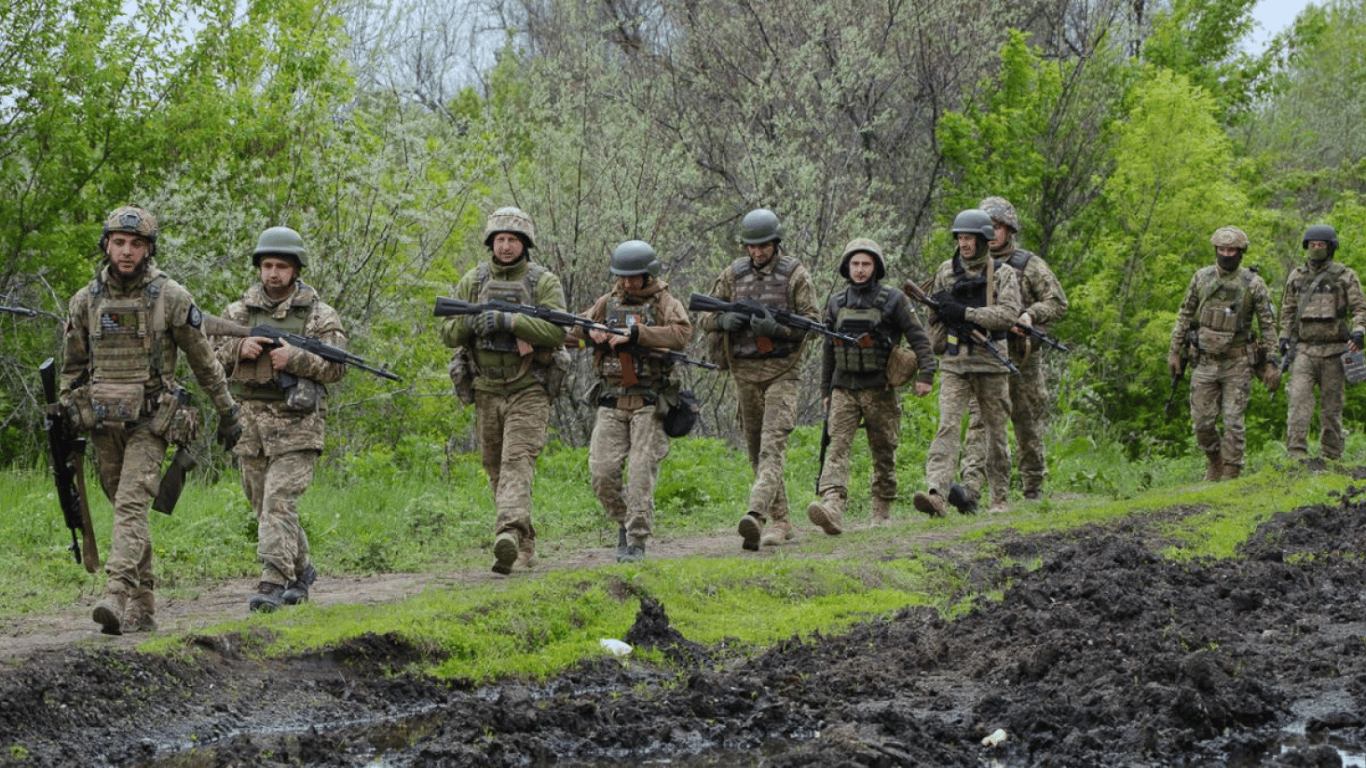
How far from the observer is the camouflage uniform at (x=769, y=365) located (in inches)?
468

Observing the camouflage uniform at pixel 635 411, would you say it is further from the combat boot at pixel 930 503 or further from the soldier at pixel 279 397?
the combat boot at pixel 930 503

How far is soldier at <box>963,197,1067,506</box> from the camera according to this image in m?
14.0

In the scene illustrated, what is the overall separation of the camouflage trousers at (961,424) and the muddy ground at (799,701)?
4.25 metres

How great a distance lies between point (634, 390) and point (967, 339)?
3.62 metres

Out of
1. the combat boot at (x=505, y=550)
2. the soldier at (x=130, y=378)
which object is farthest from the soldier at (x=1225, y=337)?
the soldier at (x=130, y=378)

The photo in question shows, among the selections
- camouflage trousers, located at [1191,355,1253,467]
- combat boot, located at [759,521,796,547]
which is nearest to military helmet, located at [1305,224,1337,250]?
camouflage trousers, located at [1191,355,1253,467]

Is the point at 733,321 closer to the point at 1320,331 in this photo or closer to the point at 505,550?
the point at 505,550

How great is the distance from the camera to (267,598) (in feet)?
30.2

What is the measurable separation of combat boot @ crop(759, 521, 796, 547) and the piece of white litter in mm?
3604

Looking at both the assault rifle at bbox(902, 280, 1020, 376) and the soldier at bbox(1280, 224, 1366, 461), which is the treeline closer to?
the soldier at bbox(1280, 224, 1366, 461)

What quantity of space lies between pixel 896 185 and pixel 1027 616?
1701cm

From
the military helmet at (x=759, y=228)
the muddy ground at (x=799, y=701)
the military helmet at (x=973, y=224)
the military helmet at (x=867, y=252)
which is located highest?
the military helmet at (x=973, y=224)

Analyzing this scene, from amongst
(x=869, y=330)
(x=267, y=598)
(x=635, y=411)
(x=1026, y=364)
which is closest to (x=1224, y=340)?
(x=1026, y=364)

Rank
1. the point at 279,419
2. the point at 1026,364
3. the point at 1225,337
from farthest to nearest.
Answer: the point at 1225,337
the point at 1026,364
the point at 279,419
